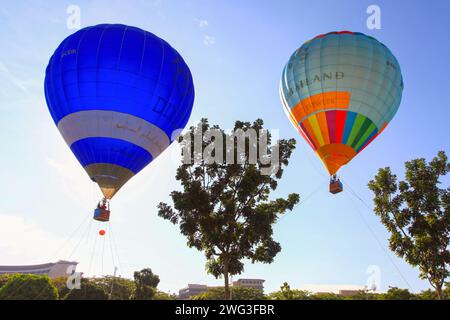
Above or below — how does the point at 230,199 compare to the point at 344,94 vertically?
below

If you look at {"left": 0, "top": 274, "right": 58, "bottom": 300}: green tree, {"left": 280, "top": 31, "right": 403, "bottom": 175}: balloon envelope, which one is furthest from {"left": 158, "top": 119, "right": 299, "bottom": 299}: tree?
{"left": 0, "top": 274, "right": 58, "bottom": 300}: green tree

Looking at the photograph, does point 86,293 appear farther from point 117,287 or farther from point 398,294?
point 398,294

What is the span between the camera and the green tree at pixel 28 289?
46156 millimetres

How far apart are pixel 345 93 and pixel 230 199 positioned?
31.5 feet

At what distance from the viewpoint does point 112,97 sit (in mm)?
19562

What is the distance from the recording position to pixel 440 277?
77.0 feet

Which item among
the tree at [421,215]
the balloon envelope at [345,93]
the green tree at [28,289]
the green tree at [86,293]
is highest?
the balloon envelope at [345,93]

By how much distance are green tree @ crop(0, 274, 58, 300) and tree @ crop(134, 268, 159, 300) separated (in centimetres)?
1493

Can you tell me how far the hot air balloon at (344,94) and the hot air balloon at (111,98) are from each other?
866 centimetres

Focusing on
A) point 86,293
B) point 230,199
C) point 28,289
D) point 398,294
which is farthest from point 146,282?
point 230,199

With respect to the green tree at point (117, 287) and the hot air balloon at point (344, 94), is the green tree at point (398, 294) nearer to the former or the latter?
the hot air balloon at point (344, 94)

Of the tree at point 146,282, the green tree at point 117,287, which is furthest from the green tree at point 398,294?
the green tree at point 117,287

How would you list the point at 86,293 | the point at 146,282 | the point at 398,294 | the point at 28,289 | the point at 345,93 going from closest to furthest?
1. the point at 345,93
2. the point at 398,294
3. the point at 28,289
4. the point at 86,293
5. the point at 146,282
